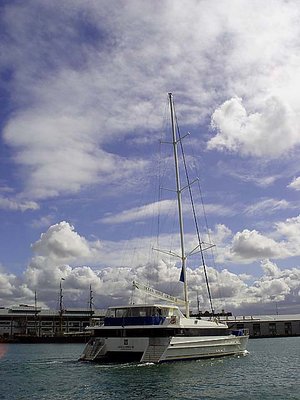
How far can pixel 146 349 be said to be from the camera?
4644 centimetres

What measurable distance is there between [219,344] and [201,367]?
10616 millimetres

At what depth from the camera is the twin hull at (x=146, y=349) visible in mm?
46438

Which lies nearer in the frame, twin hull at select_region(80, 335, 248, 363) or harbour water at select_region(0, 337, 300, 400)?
harbour water at select_region(0, 337, 300, 400)

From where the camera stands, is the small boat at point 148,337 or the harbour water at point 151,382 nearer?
the harbour water at point 151,382

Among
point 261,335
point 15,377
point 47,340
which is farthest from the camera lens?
point 261,335

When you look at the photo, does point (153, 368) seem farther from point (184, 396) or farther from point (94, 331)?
point (184, 396)

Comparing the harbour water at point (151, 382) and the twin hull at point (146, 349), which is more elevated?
the twin hull at point (146, 349)

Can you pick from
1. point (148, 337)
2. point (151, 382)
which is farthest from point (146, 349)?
point (151, 382)

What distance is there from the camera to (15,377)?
4056 centimetres

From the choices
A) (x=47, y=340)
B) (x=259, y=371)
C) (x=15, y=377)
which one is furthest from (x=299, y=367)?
(x=47, y=340)

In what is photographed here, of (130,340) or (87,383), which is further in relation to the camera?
(130,340)

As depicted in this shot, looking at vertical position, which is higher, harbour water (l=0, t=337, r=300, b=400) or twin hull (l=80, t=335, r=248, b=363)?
twin hull (l=80, t=335, r=248, b=363)

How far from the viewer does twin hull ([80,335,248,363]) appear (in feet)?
152

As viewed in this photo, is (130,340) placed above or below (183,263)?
below
